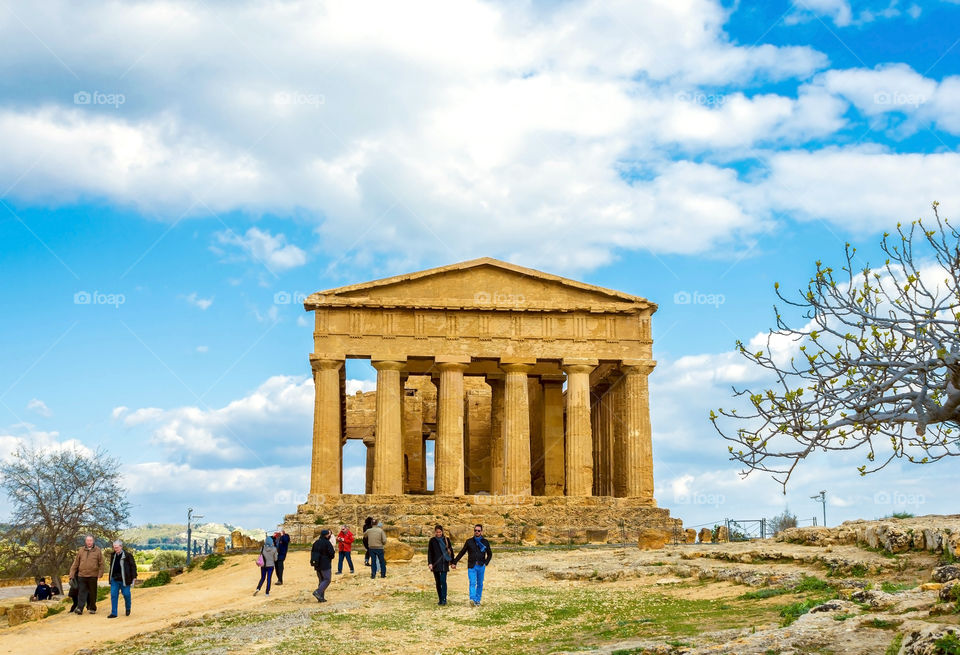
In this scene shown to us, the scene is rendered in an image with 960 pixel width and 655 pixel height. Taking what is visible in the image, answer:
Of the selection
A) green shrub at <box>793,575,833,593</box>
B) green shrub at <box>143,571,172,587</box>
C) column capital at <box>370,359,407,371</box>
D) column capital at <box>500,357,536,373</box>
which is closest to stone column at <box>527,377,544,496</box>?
column capital at <box>500,357,536,373</box>

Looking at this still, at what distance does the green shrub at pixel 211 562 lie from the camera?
33.7 m

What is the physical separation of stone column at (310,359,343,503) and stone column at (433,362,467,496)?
13.6 feet

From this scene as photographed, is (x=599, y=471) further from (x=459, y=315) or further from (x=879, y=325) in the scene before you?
(x=879, y=325)

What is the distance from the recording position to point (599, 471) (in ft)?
158

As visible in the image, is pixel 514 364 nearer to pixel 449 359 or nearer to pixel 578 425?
pixel 449 359

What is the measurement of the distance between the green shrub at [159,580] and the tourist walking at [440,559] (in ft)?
52.5

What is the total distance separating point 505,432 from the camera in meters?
42.0

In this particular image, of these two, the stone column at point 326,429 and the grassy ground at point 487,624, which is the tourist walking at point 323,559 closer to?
the grassy ground at point 487,624

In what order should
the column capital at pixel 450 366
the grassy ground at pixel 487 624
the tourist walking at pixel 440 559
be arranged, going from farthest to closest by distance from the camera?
the column capital at pixel 450 366, the tourist walking at pixel 440 559, the grassy ground at pixel 487 624

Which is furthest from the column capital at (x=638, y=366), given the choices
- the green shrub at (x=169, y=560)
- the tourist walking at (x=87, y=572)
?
the green shrub at (x=169, y=560)

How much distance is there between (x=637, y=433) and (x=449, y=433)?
7926mm

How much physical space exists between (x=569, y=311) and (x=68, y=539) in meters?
22.0

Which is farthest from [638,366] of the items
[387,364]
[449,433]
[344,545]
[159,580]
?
[159,580]

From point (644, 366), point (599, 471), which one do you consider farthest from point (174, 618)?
point (599, 471)
